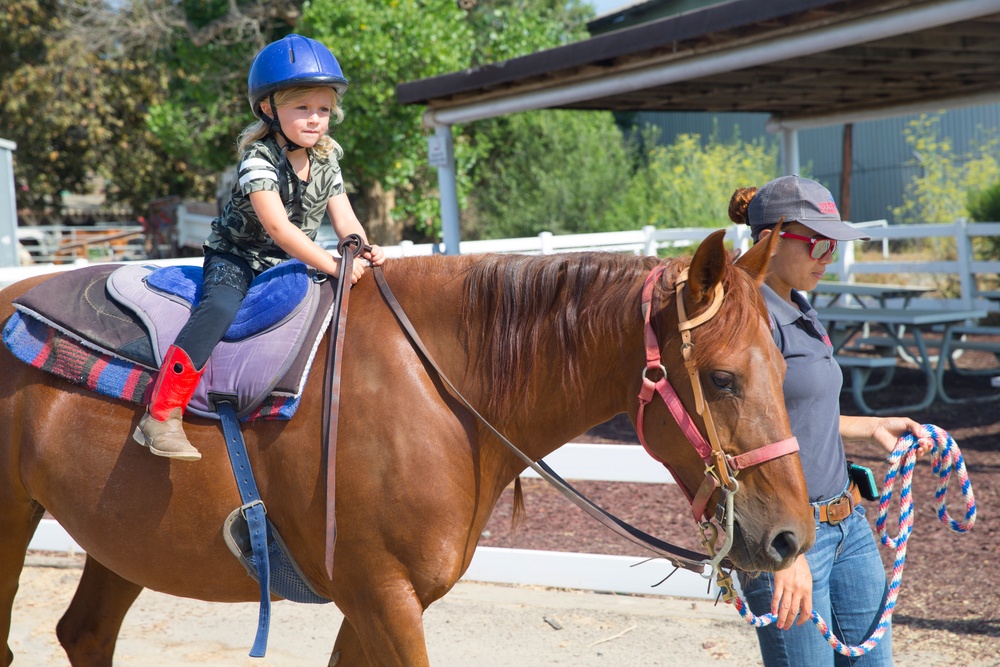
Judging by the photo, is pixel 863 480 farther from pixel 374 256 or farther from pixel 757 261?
pixel 374 256

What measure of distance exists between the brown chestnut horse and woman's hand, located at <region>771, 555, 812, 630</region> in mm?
234

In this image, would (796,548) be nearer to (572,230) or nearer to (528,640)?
(528,640)

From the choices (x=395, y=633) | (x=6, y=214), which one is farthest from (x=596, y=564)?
(x=6, y=214)

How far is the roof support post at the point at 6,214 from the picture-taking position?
455 inches

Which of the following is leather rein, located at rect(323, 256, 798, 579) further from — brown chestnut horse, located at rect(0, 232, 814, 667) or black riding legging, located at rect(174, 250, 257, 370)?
black riding legging, located at rect(174, 250, 257, 370)

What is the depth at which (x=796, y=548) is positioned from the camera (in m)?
2.05

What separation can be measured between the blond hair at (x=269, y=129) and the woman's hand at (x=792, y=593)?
1.82 metres

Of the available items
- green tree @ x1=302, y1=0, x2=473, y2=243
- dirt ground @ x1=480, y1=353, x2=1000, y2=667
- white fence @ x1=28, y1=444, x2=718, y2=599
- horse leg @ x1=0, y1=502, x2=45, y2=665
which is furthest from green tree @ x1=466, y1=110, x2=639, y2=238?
horse leg @ x1=0, y1=502, x2=45, y2=665

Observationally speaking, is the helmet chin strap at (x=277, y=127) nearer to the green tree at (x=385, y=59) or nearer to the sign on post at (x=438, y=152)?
the sign on post at (x=438, y=152)


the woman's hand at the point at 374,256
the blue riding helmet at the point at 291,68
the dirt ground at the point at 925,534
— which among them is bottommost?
the dirt ground at the point at 925,534

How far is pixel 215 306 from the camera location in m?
2.56

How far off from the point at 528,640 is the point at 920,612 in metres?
1.83

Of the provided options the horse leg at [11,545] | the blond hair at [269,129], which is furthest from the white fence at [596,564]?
the blond hair at [269,129]

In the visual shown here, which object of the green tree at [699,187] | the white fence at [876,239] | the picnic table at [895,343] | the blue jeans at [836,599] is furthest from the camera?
the green tree at [699,187]
